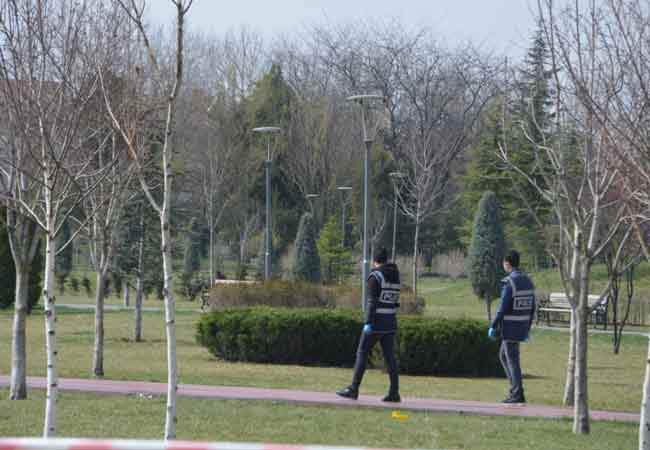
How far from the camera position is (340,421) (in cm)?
1100

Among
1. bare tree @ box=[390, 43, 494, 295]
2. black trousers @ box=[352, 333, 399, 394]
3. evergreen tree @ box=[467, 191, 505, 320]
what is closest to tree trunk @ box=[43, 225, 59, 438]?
black trousers @ box=[352, 333, 399, 394]

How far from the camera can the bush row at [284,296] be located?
27797mm

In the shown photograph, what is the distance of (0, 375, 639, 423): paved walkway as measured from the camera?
12.3 meters

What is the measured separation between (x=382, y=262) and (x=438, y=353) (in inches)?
218

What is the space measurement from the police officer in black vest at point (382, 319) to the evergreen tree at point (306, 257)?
85.2 ft

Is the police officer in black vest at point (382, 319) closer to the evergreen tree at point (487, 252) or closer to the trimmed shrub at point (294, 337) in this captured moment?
the trimmed shrub at point (294, 337)

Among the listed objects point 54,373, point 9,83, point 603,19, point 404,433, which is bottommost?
point 404,433

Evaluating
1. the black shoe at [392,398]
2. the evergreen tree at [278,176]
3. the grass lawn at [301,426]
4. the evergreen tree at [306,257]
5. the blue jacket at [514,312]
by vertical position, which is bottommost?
the grass lawn at [301,426]

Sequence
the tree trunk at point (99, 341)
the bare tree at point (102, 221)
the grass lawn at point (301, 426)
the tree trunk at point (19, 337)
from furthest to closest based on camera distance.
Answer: the tree trunk at point (99, 341) → the bare tree at point (102, 221) → the tree trunk at point (19, 337) → the grass lawn at point (301, 426)

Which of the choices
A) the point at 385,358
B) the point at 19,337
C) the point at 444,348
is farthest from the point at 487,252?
the point at 19,337

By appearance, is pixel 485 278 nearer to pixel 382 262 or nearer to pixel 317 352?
pixel 317 352

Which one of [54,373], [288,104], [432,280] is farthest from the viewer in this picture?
[288,104]

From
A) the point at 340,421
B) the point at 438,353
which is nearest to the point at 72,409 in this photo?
the point at 340,421

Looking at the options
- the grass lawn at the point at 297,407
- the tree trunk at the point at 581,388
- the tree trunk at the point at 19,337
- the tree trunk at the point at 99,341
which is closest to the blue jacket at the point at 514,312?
the grass lawn at the point at 297,407
